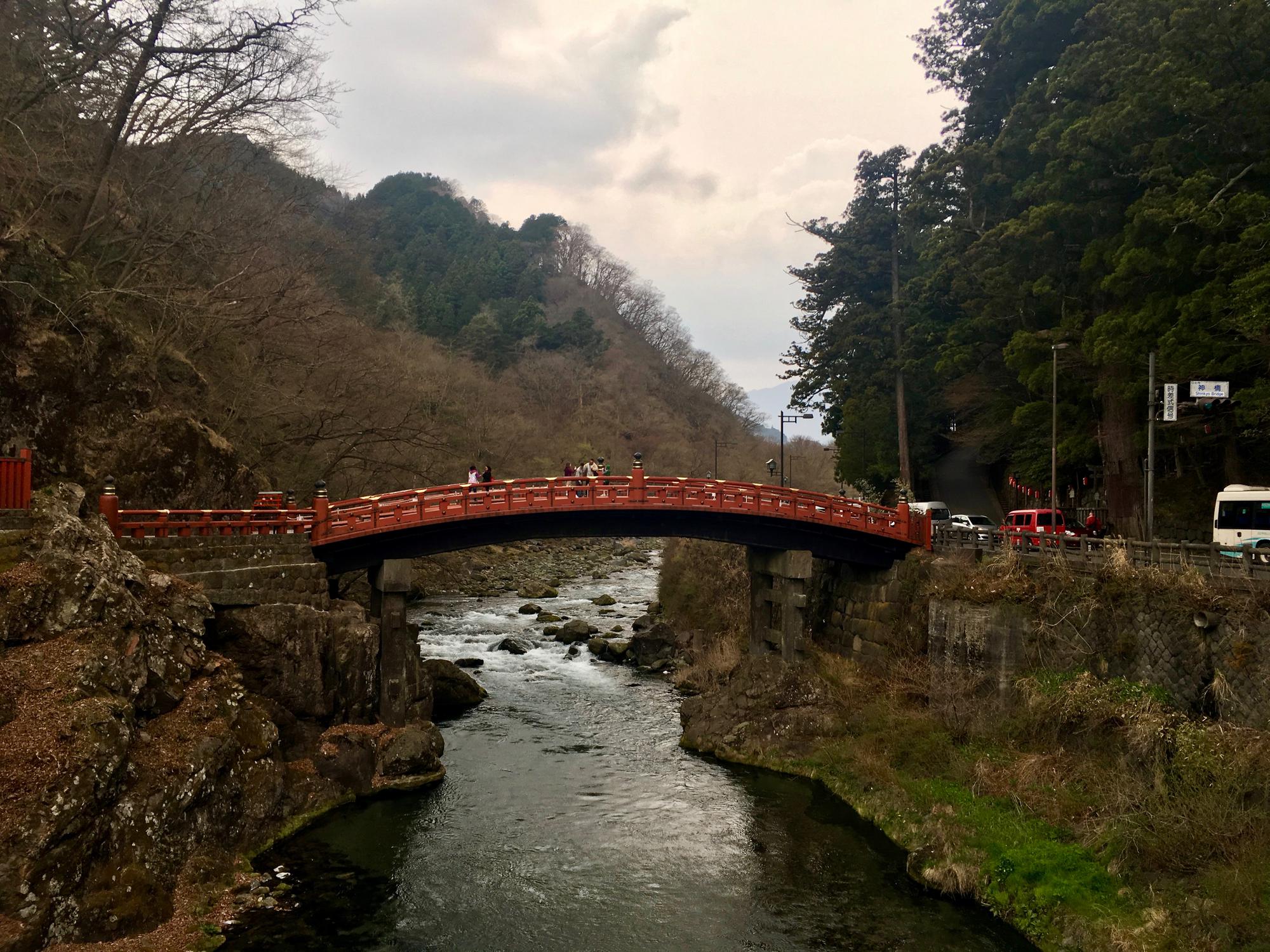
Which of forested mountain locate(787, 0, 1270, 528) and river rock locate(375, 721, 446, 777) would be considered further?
forested mountain locate(787, 0, 1270, 528)

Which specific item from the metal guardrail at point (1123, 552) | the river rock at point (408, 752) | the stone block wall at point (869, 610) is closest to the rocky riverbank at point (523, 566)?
the stone block wall at point (869, 610)

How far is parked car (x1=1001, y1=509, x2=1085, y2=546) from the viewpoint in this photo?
23625 millimetres

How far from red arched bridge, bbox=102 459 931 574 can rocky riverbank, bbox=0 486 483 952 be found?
2901mm

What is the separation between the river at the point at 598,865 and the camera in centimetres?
1427

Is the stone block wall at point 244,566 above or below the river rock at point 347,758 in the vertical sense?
above

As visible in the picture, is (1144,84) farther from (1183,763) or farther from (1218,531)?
(1183,763)

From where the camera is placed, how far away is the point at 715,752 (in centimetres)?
2366

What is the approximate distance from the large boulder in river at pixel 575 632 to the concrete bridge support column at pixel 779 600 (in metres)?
8.79

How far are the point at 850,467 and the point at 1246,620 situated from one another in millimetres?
30524

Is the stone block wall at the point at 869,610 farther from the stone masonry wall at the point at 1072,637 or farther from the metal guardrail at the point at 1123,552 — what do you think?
the metal guardrail at the point at 1123,552

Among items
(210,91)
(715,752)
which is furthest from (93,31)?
(715,752)

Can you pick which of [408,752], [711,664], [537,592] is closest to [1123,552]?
[711,664]

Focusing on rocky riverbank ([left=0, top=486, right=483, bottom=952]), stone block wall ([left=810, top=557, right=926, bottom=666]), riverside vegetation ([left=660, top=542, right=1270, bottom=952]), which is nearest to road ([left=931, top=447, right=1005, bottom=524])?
stone block wall ([left=810, top=557, right=926, bottom=666])

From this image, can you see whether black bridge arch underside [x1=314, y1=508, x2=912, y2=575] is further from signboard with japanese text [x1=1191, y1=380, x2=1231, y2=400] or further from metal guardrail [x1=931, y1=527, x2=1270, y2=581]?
signboard with japanese text [x1=1191, y1=380, x2=1231, y2=400]
